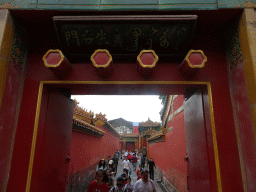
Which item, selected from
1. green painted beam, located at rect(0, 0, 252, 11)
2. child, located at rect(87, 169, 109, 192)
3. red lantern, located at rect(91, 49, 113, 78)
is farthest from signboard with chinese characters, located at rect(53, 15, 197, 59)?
child, located at rect(87, 169, 109, 192)

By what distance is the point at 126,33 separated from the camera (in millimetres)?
3055

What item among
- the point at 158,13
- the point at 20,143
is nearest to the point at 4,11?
the point at 20,143

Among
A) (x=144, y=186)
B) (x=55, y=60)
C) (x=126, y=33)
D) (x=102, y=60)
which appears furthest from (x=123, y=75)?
(x=144, y=186)

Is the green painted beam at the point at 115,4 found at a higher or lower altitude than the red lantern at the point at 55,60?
higher

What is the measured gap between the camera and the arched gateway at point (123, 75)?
278 cm

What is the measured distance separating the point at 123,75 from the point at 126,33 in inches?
30.0

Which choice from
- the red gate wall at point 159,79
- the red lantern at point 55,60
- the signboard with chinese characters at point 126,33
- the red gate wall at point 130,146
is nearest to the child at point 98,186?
the red gate wall at point 159,79

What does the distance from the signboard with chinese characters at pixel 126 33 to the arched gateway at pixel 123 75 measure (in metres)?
0.02

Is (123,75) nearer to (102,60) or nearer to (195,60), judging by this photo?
(102,60)

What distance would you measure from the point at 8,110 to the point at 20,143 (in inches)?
23.3

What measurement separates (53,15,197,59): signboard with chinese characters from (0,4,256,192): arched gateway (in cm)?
2

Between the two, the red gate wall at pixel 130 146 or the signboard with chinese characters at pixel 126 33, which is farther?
the red gate wall at pixel 130 146

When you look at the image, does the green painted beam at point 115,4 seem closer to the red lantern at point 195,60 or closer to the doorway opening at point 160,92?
the red lantern at point 195,60

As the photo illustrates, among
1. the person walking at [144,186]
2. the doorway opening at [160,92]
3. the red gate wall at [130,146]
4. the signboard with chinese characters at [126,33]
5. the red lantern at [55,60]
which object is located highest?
the signboard with chinese characters at [126,33]
